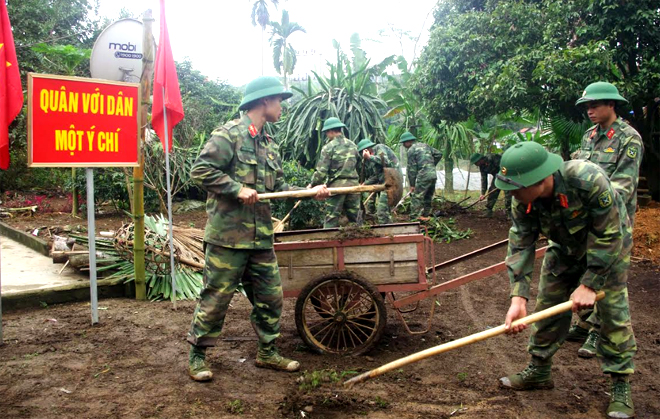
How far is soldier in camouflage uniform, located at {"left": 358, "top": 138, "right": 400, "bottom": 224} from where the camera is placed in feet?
31.7

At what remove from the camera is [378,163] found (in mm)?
9797

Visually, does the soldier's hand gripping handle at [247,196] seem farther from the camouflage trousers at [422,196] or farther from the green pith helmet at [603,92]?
the camouflage trousers at [422,196]

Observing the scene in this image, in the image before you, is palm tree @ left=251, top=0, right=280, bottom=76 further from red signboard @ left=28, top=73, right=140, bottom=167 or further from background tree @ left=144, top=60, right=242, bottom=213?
red signboard @ left=28, top=73, right=140, bottom=167

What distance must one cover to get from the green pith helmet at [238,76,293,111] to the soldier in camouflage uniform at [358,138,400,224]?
4.97 metres

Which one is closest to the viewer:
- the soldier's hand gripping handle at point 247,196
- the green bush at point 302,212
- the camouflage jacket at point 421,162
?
the soldier's hand gripping handle at point 247,196

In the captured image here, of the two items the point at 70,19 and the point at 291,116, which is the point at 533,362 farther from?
the point at 70,19

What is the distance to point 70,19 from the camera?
1770cm

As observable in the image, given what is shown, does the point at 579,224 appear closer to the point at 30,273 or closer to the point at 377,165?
the point at 30,273

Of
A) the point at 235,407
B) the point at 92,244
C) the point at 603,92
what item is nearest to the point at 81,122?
the point at 92,244

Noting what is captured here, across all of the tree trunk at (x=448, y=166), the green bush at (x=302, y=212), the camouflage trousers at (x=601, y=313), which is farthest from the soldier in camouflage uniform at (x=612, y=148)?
the tree trunk at (x=448, y=166)

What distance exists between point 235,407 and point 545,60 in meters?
7.85

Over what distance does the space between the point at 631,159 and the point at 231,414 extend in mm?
4045

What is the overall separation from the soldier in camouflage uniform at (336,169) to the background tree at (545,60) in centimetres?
305

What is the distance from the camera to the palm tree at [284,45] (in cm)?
3134
